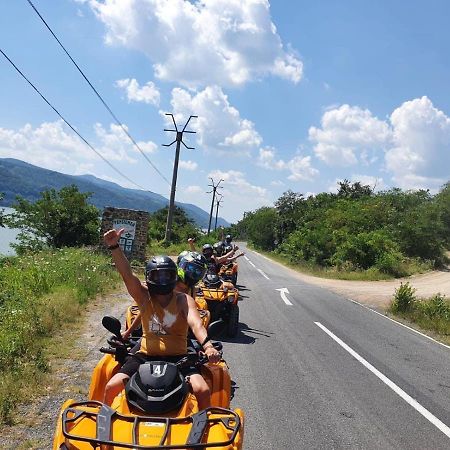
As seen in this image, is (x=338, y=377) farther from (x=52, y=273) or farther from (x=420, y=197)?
(x=420, y=197)

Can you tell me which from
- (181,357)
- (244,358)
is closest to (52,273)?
(244,358)

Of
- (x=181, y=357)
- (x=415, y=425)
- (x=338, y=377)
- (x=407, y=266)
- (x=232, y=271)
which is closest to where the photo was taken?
(x=181, y=357)

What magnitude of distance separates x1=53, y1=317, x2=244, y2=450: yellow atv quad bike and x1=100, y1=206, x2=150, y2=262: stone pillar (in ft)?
63.4

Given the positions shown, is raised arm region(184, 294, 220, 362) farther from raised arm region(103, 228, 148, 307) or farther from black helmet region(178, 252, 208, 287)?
black helmet region(178, 252, 208, 287)

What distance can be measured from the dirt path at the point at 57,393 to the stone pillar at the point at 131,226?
12.2m

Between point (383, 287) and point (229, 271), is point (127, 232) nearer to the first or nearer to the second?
point (229, 271)

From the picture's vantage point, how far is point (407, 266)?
36.8 m

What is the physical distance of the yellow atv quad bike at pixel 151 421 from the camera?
3305mm

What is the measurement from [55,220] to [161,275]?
2466 centimetres

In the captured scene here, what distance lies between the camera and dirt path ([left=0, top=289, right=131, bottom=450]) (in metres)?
4.89

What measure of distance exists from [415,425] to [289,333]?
5430 millimetres

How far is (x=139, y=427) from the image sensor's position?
3.45 m

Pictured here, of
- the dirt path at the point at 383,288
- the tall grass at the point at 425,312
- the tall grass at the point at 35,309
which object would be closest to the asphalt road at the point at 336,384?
the tall grass at the point at 425,312

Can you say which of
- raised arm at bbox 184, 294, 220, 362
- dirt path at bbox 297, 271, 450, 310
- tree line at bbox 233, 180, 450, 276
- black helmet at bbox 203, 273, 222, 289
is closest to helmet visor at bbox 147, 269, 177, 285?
raised arm at bbox 184, 294, 220, 362
